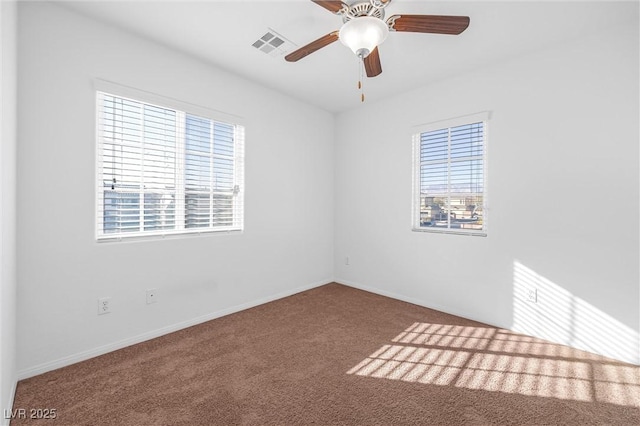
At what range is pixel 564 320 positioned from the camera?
2.50 m

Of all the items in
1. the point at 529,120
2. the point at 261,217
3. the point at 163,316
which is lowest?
the point at 163,316

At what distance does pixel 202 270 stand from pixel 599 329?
3610 mm

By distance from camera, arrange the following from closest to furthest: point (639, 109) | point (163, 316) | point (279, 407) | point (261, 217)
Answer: point (279, 407)
point (639, 109)
point (163, 316)
point (261, 217)

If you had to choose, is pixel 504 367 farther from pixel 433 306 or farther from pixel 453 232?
pixel 453 232

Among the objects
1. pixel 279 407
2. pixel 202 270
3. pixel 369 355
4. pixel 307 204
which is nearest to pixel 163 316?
pixel 202 270

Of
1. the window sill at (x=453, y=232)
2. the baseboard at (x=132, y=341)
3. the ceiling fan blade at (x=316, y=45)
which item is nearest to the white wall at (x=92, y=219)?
the baseboard at (x=132, y=341)

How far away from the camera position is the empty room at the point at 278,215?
181 centimetres

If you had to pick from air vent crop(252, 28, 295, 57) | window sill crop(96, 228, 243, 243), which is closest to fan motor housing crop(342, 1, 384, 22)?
air vent crop(252, 28, 295, 57)

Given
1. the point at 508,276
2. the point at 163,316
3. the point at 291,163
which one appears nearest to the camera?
the point at 163,316

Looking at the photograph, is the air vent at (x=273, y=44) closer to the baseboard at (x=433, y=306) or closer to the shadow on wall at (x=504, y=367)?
the shadow on wall at (x=504, y=367)

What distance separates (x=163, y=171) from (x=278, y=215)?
1.45 m

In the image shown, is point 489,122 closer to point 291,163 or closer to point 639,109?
point 639,109

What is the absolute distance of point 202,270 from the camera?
116 inches

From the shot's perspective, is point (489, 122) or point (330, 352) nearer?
point (330, 352)
